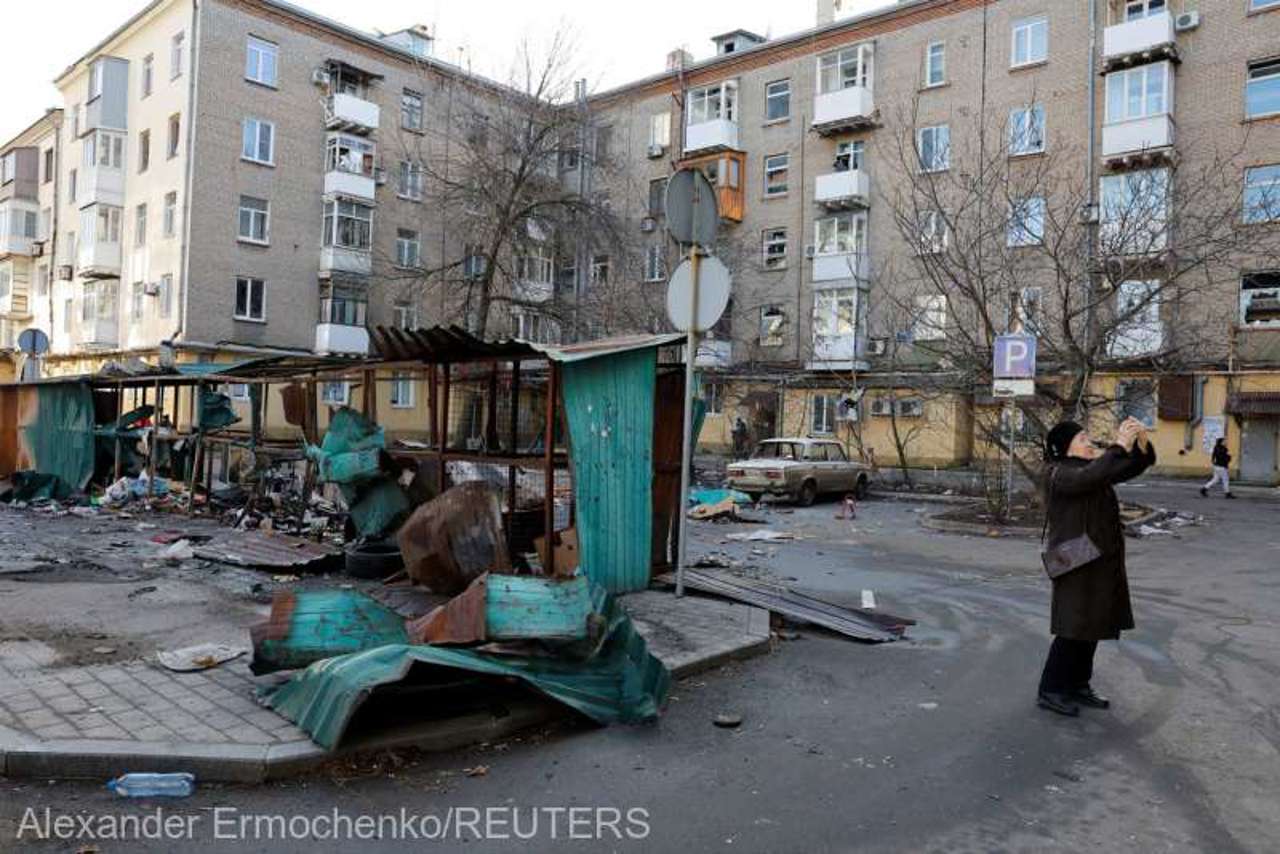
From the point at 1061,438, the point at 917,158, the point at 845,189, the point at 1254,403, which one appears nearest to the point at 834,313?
the point at 845,189

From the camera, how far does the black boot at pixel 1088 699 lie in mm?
5484

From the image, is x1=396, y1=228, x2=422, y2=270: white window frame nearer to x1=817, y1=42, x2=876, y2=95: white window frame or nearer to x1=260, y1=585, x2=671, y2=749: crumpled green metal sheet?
x1=817, y1=42, x2=876, y2=95: white window frame

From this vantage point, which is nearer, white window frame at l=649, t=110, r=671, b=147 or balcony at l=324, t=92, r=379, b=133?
balcony at l=324, t=92, r=379, b=133

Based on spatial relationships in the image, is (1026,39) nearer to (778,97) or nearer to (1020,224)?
(778,97)

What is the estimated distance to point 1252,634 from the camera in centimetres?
777

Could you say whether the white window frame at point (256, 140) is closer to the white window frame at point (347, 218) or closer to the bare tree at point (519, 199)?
the white window frame at point (347, 218)

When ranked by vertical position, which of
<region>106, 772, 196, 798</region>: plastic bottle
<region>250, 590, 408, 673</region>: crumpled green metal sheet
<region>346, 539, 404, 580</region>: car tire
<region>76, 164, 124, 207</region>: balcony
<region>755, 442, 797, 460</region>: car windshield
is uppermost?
<region>76, 164, 124, 207</region>: balcony

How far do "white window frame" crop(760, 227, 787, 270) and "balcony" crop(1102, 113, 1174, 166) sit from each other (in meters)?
12.0

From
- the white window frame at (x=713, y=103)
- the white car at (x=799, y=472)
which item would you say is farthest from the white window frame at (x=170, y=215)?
the white car at (x=799, y=472)

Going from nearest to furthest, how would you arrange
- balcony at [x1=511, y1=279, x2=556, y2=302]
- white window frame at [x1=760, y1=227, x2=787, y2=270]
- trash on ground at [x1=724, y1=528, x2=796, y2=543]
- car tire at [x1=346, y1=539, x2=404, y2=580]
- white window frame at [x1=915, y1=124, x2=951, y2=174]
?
1. car tire at [x1=346, y1=539, x2=404, y2=580]
2. trash on ground at [x1=724, y1=528, x2=796, y2=543]
3. balcony at [x1=511, y1=279, x2=556, y2=302]
4. white window frame at [x1=915, y1=124, x2=951, y2=174]
5. white window frame at [x1=760, y1=227, x2=787, y2=270]

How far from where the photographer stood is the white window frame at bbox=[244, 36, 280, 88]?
34000 mm

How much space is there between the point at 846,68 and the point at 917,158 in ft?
46.3

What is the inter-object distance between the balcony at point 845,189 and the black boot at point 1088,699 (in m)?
30.8

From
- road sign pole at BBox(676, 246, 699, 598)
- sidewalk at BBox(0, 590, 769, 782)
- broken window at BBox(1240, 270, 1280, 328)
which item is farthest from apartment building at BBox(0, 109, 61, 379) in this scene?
broken window at BBox(1240, 270, 1280, 328)
